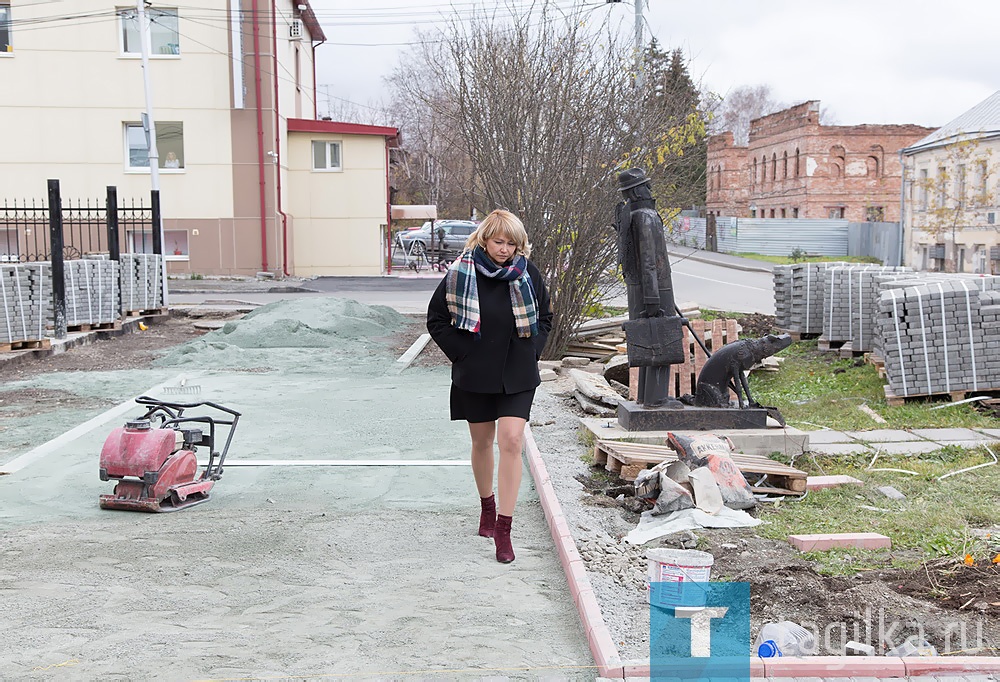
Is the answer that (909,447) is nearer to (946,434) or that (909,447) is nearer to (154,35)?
(946,434)

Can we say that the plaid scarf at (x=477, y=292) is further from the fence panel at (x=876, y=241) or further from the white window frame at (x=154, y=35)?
the fence panel at (x=876, y=241)

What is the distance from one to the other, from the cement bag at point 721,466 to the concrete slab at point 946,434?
302 cm

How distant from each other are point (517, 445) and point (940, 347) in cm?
668

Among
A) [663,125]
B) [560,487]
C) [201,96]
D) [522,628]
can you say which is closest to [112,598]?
[522,628]

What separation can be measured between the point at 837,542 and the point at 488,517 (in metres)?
1.94

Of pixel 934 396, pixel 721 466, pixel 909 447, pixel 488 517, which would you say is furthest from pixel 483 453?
pixel 934 396

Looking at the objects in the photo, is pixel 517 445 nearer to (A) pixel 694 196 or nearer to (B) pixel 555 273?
(B) pixel 555 273

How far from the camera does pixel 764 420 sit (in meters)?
8.25

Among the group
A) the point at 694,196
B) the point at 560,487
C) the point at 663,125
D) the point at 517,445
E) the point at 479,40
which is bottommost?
the point at 560,487

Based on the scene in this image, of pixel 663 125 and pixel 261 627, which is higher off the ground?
pixel 663 125

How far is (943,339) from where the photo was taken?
10219 mm

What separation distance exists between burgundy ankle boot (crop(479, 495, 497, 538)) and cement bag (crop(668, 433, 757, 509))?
4.96 ft

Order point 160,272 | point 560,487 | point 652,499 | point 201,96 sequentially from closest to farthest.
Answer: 1. point 652,499
2. point 560,487
3. point 160,272
4. point 201,96

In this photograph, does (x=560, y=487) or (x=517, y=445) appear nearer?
(x=517, y=445)
